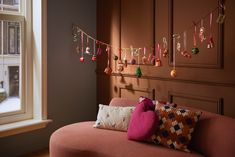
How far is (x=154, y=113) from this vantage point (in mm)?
2516

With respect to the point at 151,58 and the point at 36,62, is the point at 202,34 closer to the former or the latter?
the point at 151,58

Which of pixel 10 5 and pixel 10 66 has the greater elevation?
pixel 10 5

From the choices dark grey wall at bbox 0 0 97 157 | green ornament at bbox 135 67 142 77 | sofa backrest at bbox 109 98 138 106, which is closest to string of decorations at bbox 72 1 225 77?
green ornament at bbox 135 67 142 77

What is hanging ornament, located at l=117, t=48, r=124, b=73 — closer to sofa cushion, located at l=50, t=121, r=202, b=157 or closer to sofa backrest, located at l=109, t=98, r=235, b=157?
sofa cushion, located at l=50, t=121, r=202, b=157

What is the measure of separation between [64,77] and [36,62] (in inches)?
15.3

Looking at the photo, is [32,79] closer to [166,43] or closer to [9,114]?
[9,114]

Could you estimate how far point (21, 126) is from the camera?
3.06 m

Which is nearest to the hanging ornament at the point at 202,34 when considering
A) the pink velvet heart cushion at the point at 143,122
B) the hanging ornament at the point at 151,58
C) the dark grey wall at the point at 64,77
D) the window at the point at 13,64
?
the hanging ornament at the point at 151,58

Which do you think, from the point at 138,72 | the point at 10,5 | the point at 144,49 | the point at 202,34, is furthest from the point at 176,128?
the point at 10,5

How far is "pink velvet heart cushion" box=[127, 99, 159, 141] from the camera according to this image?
2.46 metres

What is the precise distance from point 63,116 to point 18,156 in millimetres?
663

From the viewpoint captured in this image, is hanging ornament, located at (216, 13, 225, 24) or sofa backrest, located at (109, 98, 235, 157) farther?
hanging ornament, located at (216, 13, 225, 24)

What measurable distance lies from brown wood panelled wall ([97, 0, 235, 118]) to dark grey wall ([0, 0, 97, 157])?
0.51ft

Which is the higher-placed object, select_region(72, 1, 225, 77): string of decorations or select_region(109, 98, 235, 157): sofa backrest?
select_region(72, 1, 225, 77): string of decorations
